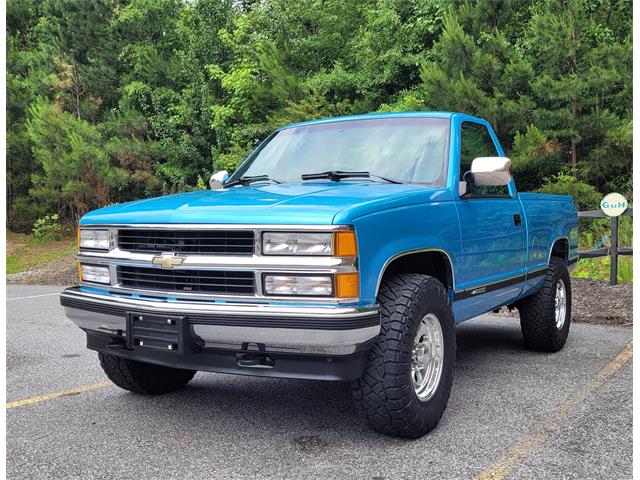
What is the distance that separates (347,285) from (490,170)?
5.29ft

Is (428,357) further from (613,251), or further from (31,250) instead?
(31,250)

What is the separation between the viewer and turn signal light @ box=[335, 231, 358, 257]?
11.0 ft

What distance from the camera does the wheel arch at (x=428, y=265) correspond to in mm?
4039

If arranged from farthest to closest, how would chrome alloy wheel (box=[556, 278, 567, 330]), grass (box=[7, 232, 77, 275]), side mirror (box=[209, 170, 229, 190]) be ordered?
grass (box=[7, 232, 77, 275]) < chrome alloy wheel (box=[556, 278, 567, 330]) < side mirror (box=[209, 170, 229, 190])

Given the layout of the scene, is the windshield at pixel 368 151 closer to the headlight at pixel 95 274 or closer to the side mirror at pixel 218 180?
the side mirror at pixel 218 180

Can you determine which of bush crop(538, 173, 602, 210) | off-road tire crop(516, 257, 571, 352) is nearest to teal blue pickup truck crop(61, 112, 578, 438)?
off-road tire crop(516, 257, 571, 352)

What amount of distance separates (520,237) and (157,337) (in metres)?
3.15

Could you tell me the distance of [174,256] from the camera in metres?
3.72

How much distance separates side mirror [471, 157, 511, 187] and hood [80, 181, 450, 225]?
0.94 ft

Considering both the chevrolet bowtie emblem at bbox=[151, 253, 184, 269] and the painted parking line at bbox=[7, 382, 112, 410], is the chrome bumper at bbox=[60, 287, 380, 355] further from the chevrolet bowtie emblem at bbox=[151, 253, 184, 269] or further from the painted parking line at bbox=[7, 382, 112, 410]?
the painted parking line at bbox=[7, 382, 112, 410]

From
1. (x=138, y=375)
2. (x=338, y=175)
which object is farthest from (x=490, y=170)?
(x=138, y=375)

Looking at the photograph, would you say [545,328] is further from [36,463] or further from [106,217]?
[36,463]

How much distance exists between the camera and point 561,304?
6500 mm

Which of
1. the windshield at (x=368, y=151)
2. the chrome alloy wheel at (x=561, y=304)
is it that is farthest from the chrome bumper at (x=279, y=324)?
the chrome alloy wheel at (x=561, y=304)
